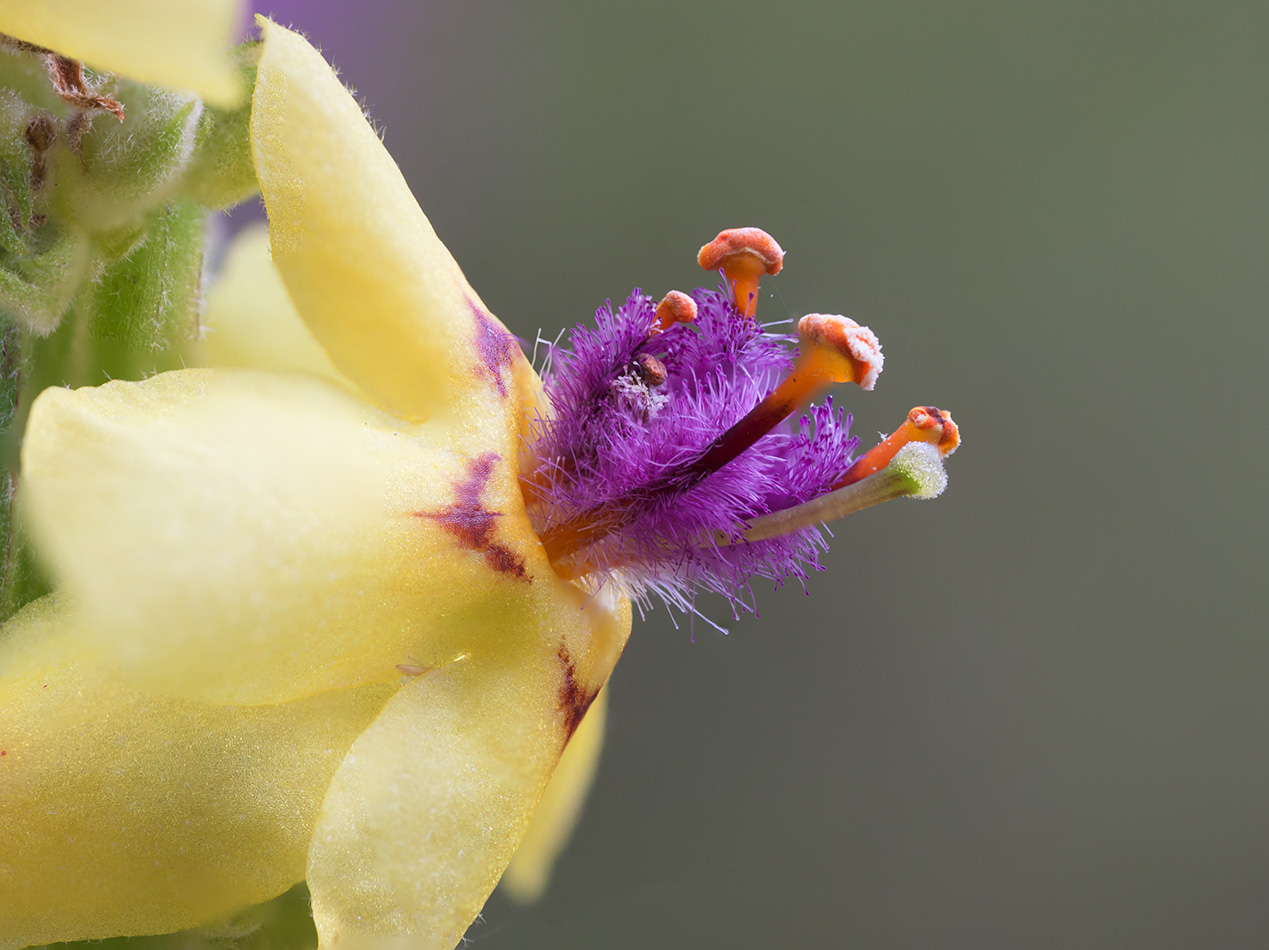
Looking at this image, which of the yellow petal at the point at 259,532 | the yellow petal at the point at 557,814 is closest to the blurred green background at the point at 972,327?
the yellow petal at the point at 557,814

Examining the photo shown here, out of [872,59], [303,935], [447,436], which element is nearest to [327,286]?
[447,436]

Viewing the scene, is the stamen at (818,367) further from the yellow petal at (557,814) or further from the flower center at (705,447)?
the yellow petal at (557,814)

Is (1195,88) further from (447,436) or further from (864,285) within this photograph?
(447,436)

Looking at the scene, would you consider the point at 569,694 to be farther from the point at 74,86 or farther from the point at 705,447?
the point at 74,86

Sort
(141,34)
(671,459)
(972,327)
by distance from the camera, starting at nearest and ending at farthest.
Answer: (141,34) < (671,459) < (972,327)

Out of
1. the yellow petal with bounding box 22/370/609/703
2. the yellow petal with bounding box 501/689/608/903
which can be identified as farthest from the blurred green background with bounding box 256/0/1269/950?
the yellow petal with bounding box 22/370/609/703

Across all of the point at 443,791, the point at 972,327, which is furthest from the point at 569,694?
the point at 972,327
